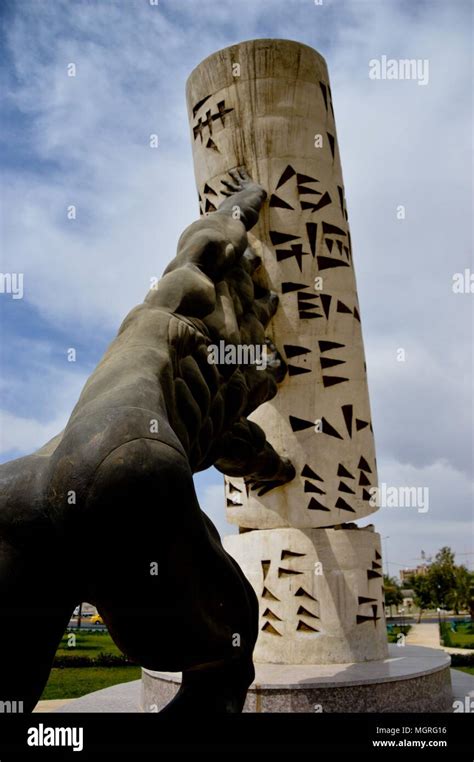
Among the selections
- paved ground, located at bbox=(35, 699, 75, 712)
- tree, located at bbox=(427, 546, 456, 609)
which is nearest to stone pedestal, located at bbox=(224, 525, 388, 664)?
paved ground, located at bbox=(35, 699, 75, 712)

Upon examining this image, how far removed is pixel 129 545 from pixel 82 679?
11391mm

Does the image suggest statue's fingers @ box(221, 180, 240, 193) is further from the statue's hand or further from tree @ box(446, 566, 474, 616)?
tree @ box(446, 566, 474, 616)

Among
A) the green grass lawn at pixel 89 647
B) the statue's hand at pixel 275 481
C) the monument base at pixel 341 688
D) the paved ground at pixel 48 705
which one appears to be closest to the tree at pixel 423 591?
the green grass lawn at pixel 89 647

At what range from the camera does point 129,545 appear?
11.7 feet

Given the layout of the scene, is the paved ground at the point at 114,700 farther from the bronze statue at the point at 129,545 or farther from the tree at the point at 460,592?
the tree at the point at 460,592

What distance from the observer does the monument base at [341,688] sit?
21.7ft

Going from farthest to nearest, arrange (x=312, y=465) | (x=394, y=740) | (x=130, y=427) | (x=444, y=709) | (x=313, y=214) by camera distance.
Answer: (x=313, y=214), (x=312, y=465), (x=444, y=709), (x=394, y=740), (x=130, y=427)

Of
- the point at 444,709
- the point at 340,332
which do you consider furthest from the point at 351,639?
the point at 340,332

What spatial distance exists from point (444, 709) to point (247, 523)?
3.10 metres

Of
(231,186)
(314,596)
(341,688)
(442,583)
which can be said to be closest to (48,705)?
(314,596)

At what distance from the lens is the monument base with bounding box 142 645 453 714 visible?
6609 millimetres

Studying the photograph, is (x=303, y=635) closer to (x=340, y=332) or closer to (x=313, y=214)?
(x=340, y=332)

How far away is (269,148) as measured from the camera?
9219 mm

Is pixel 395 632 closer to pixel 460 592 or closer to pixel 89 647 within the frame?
pixel 460 592
